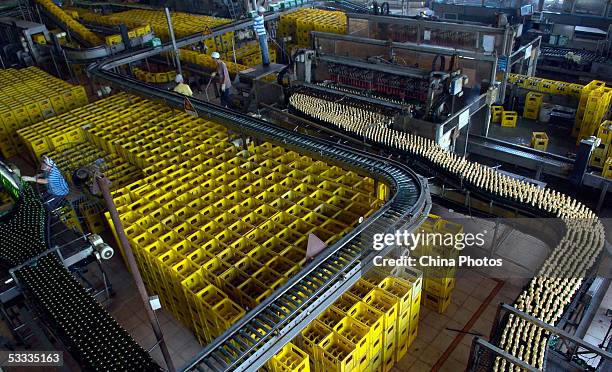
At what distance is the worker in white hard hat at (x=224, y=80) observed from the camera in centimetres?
1202

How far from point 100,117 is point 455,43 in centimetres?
998

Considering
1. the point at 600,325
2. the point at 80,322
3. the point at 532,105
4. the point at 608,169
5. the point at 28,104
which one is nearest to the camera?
the point at 80,322

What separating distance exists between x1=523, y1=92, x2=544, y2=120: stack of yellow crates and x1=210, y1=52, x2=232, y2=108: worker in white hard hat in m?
8.39

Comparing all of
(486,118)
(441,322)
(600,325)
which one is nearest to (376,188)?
(441,322)

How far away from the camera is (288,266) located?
626cm

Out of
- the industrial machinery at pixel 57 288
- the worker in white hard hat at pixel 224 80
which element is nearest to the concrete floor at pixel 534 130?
the worker in white hard hat at pixel 224 80

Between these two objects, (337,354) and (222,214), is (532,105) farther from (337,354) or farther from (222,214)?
(337,354)

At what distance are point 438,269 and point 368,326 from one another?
82.0 inches

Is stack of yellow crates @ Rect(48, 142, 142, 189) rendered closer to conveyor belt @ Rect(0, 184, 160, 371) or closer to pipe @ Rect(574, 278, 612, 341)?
conveyor belt @ Rect(0, 184, 160, 371)

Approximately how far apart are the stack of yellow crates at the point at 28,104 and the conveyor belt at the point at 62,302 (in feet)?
18.8

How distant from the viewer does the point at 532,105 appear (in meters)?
12.5

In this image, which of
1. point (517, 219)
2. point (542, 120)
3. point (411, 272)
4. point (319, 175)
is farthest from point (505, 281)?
point (542, 120)

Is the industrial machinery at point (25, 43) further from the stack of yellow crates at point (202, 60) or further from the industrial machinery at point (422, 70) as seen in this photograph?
the industrial machinery at point (422, 70)

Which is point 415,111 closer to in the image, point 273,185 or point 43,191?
point 273,185
